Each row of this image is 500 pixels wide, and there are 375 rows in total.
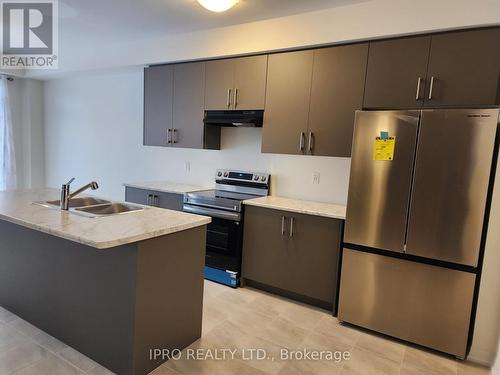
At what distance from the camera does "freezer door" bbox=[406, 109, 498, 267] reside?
6.64 feet

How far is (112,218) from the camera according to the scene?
1.98 meters

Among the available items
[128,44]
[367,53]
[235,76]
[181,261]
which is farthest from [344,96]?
[128,44]

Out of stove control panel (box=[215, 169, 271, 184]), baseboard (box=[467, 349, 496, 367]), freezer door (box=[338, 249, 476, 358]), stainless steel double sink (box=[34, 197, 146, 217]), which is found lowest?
baseboard (box=[467, 349, 496, 367])

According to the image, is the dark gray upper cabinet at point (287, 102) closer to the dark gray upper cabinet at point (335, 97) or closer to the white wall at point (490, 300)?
the dark gray upper cabinet at point (335, 97)

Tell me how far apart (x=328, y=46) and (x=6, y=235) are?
295cm

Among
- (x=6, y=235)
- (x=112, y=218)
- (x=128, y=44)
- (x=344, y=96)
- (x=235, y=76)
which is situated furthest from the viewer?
(x=128, y=44)

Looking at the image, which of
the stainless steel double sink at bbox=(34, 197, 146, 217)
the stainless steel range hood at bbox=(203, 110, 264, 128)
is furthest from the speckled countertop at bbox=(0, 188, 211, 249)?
the stainless steel range hood at bbox=(203, 110, 264, 128)

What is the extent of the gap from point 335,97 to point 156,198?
215 cm

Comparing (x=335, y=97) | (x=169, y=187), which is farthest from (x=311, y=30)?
(x=169, y=187)

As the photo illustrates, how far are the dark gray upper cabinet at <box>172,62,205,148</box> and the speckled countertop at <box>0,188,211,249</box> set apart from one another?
4.69 ft

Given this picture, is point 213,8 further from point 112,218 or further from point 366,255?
point 366,255

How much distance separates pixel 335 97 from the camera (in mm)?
2686

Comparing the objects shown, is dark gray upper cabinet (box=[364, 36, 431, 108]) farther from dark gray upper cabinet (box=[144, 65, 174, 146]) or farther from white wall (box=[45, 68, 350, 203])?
dark gray upper cabinet (box=[144, 65, 174, 146])

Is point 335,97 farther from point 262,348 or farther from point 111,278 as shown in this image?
point 111,278
